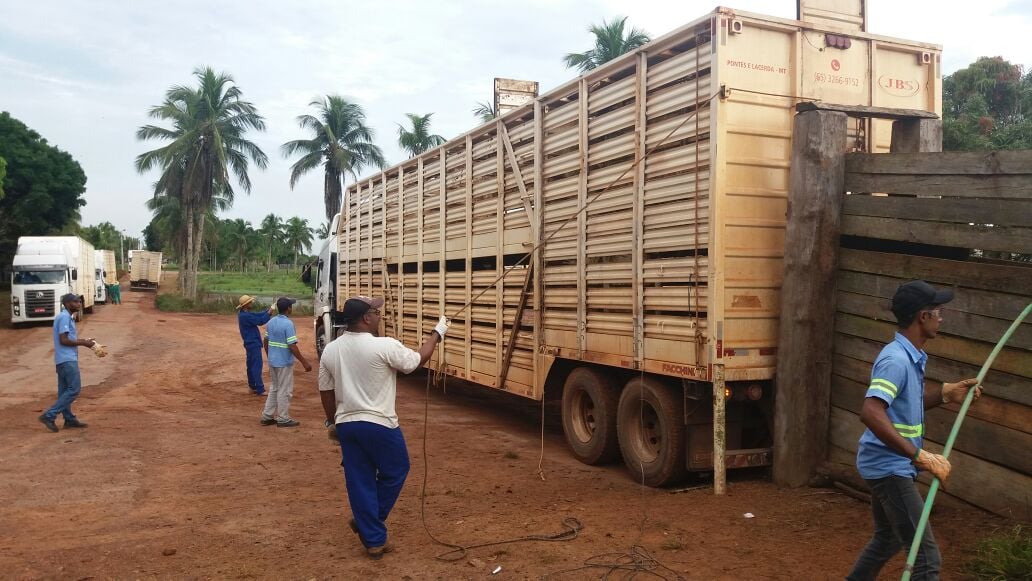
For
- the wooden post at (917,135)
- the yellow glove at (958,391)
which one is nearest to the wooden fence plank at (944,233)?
the wooden post at (917,135)

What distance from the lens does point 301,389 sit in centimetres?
1340

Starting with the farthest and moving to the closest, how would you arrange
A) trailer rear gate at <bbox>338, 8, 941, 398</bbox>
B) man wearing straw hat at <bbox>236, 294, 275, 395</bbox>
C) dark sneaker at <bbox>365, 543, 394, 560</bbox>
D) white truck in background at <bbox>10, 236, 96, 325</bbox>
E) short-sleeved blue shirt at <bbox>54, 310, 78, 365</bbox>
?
white truck in background at <bbox>10, 236, 96, 325</bbox> → man wearing straw hat at <bbox>236, 294, 275, 395</bbox> → short-sleeved blue shirt at <bbox>54, 310, 78, 365</bbox> → trailer rear gate at <bbox>338, 8, 941, 398</bbox> → dark sneaker at <bbox>365, 543, 394, 560</bbox>

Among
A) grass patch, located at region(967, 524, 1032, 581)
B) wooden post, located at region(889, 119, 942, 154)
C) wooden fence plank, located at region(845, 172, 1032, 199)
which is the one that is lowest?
grass patch, located at region(967, 524, 1032, 581)

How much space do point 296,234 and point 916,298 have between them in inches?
3940

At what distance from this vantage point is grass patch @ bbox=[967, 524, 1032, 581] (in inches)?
147

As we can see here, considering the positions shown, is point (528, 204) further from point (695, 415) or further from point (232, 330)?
point (232, 330)

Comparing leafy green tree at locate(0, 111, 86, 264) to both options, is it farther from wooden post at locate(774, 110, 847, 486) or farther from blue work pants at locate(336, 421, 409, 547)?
wooden post at locate(774, 110, 847, 486)

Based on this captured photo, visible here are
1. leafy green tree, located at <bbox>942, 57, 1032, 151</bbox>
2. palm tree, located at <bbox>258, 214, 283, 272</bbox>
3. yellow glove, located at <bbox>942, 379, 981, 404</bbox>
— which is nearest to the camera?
yellow glove, located at <bbox>942, 379, 981, 404</bbox>

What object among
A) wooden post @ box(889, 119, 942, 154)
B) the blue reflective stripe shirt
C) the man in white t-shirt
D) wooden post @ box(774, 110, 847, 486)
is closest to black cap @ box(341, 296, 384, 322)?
the man in white t-shirt

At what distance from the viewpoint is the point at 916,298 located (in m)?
3.20

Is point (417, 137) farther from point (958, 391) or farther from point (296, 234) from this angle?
point (296, 234)

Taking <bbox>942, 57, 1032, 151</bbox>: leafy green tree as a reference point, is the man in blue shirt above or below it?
below

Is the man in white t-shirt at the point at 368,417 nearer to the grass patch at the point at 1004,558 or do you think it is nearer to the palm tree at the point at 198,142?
the grass patch at the point at 1004,558

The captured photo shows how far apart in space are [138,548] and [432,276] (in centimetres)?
629
